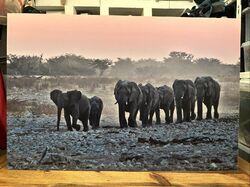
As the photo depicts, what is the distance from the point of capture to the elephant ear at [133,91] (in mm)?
758

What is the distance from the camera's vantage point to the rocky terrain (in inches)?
29.6

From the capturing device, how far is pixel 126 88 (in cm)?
76

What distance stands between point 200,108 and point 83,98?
28cm

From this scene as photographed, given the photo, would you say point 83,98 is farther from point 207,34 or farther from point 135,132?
point 207,34

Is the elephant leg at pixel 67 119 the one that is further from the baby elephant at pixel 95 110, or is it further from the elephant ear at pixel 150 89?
the elephant ear at pixel 150 89

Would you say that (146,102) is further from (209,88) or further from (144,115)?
(209,88)

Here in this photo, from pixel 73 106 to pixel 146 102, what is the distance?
176 mm

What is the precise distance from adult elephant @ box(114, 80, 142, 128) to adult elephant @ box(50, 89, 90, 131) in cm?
8

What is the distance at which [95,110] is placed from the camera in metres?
0.76

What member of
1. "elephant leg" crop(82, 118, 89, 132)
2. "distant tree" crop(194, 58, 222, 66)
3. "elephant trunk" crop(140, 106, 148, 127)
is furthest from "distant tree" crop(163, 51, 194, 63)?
"elephant leg" crop(82, 118, 89, 132)

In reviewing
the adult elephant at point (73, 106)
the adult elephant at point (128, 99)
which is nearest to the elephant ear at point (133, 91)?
the adult elephant at point (128, 99)

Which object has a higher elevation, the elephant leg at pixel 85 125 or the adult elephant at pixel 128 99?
the adult elephant at pixel 128 99

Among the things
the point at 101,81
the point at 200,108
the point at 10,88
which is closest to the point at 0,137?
the point at 10,88

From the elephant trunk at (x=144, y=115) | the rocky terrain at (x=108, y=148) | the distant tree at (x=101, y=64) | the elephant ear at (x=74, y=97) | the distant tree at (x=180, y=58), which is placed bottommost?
the rocky terrain at (x=108, y=148)
